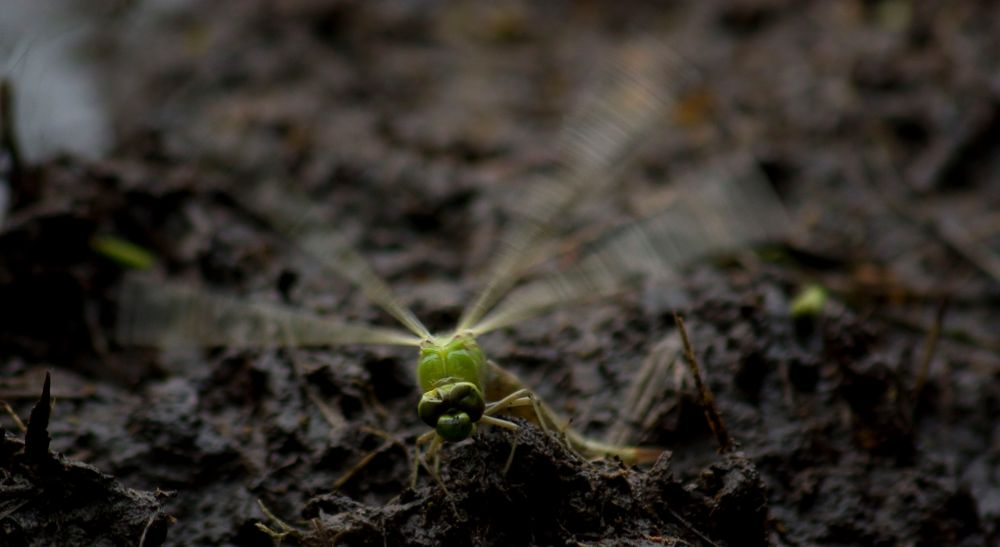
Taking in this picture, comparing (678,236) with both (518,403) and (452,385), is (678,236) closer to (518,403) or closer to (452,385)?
(518,403)

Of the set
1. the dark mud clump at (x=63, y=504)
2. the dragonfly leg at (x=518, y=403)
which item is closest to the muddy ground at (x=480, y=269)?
the dark mud clump at (x=63, y=504)

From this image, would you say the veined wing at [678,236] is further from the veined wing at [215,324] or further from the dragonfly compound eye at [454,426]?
the dragonfly compound eye at [454,426]

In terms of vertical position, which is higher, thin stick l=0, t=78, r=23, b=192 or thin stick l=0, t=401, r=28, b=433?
thin stick l=0, t=78, r=23, b=192

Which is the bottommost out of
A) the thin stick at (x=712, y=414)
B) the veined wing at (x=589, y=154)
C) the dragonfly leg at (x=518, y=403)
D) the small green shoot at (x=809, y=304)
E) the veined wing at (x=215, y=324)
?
the veined wing at (x=215, y=324)

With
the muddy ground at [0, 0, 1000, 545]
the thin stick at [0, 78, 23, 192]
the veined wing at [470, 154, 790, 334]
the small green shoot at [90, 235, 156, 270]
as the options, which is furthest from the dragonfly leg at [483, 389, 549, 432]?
the thin stick at [0, 78, 23, 192]

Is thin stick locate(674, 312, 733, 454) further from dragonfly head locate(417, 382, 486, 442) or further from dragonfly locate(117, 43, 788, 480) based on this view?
dragonfly head locate(417, 382, 486, 442)

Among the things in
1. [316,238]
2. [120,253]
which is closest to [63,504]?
[120,253]

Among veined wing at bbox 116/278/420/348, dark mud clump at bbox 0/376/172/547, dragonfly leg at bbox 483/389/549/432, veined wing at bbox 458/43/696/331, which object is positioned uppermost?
veined wing at bbox 458/43/696/331
